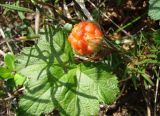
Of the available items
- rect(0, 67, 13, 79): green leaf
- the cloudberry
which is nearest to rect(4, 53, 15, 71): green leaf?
rect(0, 67, 13, 79): green leaf

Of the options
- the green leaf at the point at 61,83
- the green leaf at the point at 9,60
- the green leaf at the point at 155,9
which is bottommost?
the green leaf at the point at 61,83

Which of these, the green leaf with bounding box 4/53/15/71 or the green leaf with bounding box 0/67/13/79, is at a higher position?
the green leaf with bounding box 4/53/15/71

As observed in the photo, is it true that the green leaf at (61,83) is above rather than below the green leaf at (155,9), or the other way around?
below

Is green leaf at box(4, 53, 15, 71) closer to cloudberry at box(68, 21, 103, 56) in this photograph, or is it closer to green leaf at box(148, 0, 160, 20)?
cloudberry at box(68, 21, 103, 56)

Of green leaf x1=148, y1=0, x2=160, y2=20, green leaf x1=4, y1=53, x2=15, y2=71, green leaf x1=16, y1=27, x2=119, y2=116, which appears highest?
green leaf x1=148, y1=0, x2=160, y2=20

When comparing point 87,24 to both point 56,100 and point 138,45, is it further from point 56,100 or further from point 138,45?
point 56,100

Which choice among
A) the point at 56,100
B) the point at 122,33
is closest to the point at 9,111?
the point at 56,100

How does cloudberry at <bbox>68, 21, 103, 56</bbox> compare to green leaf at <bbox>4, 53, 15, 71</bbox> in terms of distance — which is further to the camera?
green leaf at <bbox>4, 53, 15, 71</bbox>

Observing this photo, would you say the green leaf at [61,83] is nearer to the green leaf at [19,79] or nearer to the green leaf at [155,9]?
the green leaf at [19,79]

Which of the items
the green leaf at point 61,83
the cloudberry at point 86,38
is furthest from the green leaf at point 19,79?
the cloudberry at point 86,38
